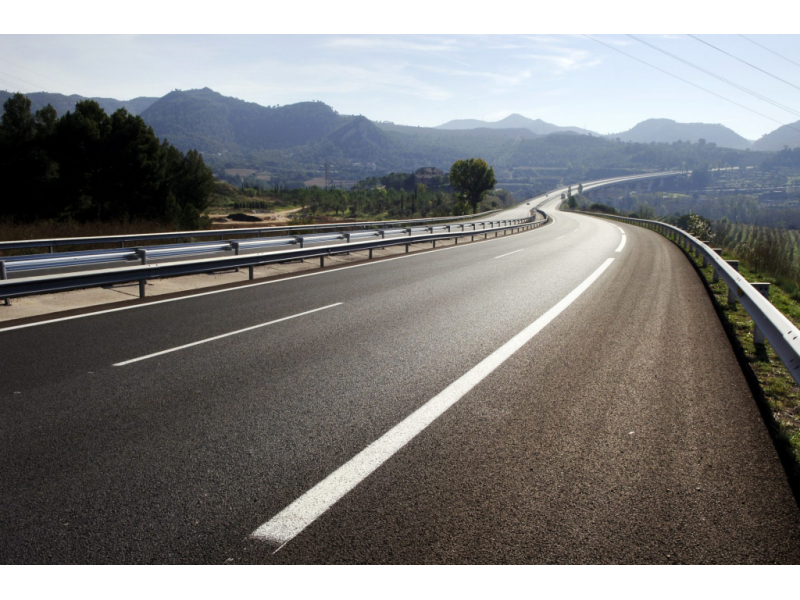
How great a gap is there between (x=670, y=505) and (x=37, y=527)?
3697 mm

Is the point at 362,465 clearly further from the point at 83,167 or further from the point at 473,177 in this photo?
the point at 473,177

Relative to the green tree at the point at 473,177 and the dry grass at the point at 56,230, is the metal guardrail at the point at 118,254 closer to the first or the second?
the dry grass at the point at 56,230

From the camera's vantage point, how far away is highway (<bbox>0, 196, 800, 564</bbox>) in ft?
9.41

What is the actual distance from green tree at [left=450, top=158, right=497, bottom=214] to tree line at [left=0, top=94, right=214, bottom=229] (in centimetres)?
6940

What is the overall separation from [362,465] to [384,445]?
13.7 inches

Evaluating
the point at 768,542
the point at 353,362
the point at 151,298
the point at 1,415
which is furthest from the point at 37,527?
the point at 151,298

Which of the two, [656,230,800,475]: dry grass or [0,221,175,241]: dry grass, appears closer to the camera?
[656,230,800,475]: dry grass

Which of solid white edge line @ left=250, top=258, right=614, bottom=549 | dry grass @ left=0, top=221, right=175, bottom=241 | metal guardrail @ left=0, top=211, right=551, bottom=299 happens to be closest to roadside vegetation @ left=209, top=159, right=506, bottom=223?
dry grass @ left=0, top=221, right=175, bottom=241

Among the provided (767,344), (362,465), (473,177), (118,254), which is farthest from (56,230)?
(473,177)

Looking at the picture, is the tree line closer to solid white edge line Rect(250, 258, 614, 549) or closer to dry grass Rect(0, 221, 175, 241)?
dry grass Rect(0, 221, 175, 241)

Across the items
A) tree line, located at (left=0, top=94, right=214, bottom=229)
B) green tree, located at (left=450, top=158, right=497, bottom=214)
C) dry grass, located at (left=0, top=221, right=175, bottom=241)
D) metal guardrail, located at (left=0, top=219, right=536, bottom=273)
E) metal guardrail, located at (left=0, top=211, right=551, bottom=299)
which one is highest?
green tree, located at (left=450, top=158, right=497, bottom=214)

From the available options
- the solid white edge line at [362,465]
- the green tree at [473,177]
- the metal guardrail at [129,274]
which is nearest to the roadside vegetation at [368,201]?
the green tree at [473,177]

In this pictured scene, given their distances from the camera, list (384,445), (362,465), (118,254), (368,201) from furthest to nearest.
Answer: (368,201), (118,254), (384,445), (362,465)

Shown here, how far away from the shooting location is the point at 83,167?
41062 millimetres
